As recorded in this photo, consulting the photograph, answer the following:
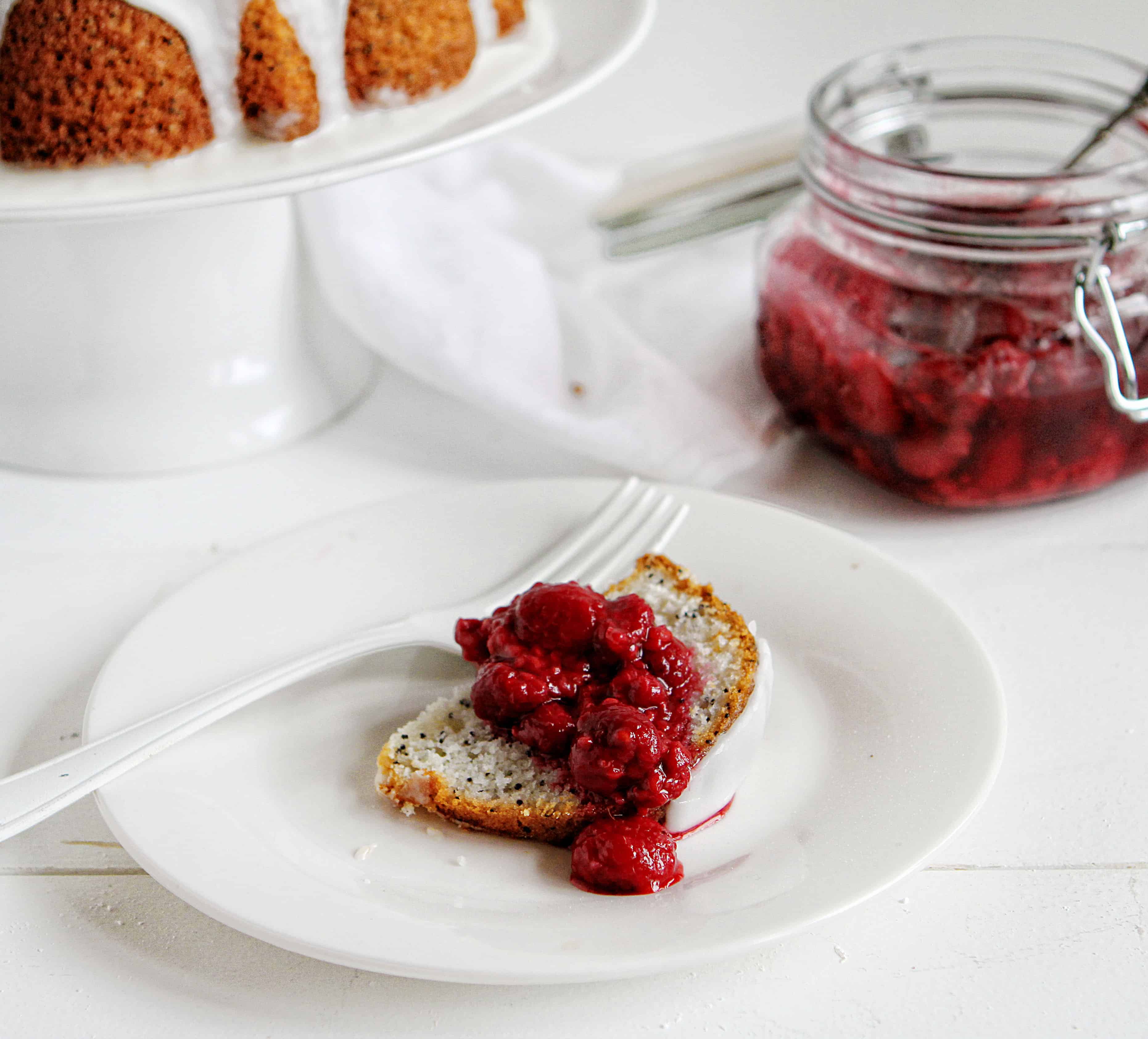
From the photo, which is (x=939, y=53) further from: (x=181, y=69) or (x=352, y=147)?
(x=181, y=69)

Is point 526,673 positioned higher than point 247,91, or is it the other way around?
point 247,91

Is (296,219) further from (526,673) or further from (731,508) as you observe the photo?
(526,673)

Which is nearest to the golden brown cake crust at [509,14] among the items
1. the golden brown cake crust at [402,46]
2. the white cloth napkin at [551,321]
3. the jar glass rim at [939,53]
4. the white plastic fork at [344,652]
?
the golden brown cake crust at [402,46]

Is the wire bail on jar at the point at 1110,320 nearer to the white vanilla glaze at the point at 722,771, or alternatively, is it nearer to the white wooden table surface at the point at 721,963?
the white wooden table surface at the point at 721,963

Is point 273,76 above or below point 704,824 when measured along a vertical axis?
above

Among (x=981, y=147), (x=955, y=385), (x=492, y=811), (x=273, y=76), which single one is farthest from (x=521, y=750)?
(x=981, y=147)

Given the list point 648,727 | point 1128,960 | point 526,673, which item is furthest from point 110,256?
point 1128,960

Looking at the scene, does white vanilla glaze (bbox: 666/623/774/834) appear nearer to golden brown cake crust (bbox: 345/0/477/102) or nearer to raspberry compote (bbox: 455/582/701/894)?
raspberry compote (bbox: 455/582/701/894)
